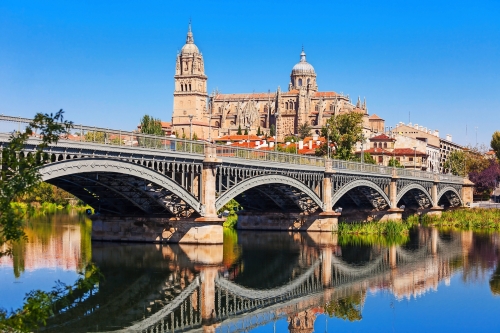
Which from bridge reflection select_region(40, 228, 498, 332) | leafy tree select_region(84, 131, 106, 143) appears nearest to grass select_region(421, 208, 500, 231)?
bridge reflection select_region(40, 228, 498, 332)

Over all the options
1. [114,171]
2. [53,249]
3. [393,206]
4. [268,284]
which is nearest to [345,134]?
[393,206]

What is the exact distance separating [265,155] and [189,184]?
9691 millimetres

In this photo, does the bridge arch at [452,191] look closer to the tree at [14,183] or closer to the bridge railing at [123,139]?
the bridge railing at [123,139]

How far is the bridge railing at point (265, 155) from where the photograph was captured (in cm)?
5706

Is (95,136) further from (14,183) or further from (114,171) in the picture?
(14,183)

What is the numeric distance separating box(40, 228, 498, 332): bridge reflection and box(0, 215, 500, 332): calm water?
2.5 inches

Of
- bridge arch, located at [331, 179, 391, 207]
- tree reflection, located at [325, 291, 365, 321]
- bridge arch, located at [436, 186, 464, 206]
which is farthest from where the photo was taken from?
bridge arch, located at [436, 186, 464, 206]

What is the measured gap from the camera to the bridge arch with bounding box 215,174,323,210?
54487 millimetres

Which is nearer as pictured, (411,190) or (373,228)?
(373,228)

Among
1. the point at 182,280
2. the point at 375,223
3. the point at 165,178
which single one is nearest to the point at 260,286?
the point at 182,280

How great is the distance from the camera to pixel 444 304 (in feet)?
124

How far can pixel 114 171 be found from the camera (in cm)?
4306

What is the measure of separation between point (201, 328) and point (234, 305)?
17.2 ft

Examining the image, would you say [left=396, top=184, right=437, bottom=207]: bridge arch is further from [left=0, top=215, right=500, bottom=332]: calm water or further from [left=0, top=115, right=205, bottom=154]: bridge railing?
[left=0, top=115, right=205, bottom=154]: bridge railing
